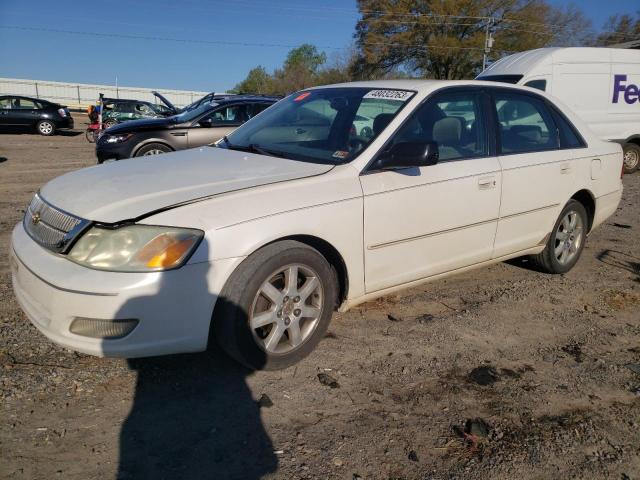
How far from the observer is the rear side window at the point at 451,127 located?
3572 millimetres

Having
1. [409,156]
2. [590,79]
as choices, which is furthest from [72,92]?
[409,156]

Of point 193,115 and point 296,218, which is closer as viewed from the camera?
point 296,218

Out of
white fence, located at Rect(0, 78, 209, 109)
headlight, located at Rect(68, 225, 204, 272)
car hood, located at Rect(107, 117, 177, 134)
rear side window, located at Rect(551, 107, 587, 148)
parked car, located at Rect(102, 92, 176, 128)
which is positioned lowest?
headlight, located at Rect(68, 225, 204, 272)

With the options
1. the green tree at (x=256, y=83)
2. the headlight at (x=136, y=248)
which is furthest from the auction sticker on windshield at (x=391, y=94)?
the green tree at (x=256, y=83)

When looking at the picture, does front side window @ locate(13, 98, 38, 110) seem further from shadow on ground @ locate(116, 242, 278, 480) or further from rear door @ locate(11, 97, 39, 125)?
shadow on ground @ locate(116, 242, 278, 480)

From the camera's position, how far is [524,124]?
4.33 m

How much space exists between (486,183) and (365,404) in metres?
1.91

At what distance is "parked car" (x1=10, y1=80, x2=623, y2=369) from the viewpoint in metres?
2.56

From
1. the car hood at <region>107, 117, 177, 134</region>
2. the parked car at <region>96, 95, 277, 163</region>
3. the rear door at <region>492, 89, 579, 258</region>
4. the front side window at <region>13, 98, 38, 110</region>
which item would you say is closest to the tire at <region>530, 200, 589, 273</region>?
the rear door at <region>492, 89, 579, 258</region>

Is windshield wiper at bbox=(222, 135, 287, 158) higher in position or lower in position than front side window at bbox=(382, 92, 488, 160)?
lower

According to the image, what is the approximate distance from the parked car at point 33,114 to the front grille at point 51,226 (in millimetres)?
19513

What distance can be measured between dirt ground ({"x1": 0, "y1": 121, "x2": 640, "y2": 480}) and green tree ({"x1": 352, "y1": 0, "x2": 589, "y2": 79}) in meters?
37.9

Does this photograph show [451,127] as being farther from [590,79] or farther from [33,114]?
[33,114]

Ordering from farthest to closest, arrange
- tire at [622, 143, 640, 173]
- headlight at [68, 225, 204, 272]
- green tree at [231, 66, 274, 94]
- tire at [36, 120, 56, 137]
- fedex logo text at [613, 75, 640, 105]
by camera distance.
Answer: green tree at [231, 66, 274, 94] < tire at [36, 120, 56, 137] < tire at [622, 143, 640, 173] < fedex logo text at [613, 75, 640, 105] < headlight at [68, 225, 204, 272]
